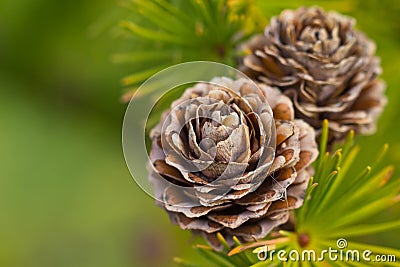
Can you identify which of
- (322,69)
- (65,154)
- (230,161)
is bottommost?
(230,161)

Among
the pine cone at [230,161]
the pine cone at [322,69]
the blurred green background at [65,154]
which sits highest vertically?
the blurred green background at [65,154]

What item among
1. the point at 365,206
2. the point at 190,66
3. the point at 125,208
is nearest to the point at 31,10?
the point at 125,208

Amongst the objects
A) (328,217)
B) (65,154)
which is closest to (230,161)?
(328,217)

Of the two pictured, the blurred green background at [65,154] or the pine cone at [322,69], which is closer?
the pine cone at [322,69]

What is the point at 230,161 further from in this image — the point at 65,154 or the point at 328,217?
the point at 65,154

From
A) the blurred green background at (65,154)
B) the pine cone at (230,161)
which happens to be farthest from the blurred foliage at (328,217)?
the blurred green background at (65,154)

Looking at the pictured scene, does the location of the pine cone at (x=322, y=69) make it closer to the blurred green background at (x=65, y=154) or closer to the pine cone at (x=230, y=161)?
the pine cone at (x=230, y=161)
